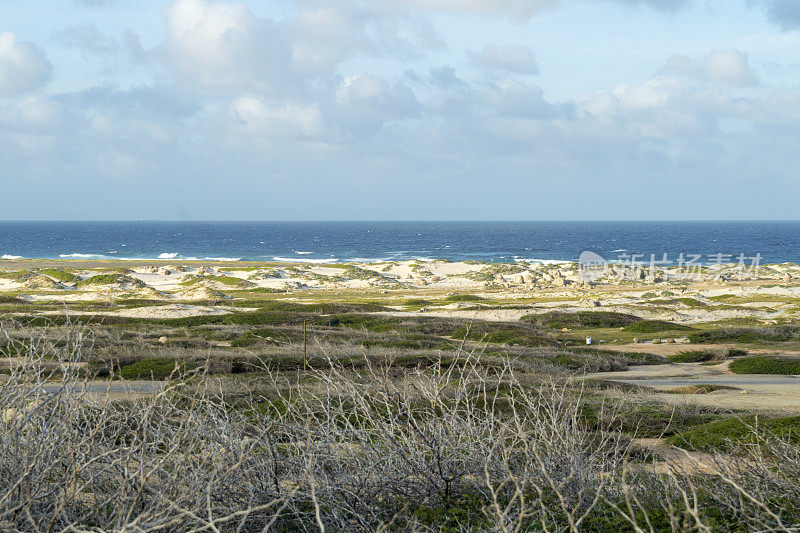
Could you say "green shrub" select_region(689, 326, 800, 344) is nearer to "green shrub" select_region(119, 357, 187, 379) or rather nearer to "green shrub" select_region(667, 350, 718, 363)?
"green shrub" select_region(667, 350, 718, 363)

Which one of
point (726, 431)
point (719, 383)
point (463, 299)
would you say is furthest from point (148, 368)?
point (463, 299)

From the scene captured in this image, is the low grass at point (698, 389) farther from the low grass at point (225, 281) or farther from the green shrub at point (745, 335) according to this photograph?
the low grass at point (225, 281)

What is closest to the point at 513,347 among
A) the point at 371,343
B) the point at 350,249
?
the point at 371,343

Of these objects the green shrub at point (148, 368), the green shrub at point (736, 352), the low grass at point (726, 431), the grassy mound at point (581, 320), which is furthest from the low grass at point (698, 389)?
the grassy mound at point (581, 320)

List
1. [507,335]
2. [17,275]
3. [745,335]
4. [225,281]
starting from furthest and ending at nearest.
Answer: [225,281] < [17,275] < [745,335] < [507,335]

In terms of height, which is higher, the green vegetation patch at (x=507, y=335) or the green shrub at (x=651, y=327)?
the green vegetation patch at (x=507, y=335)

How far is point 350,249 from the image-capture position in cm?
12862

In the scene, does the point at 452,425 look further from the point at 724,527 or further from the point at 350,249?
the point at 350,249

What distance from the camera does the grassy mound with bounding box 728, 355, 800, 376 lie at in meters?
19.3

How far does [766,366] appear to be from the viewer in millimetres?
19609

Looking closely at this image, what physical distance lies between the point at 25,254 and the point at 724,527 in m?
122

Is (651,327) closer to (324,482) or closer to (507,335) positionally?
(507,335)

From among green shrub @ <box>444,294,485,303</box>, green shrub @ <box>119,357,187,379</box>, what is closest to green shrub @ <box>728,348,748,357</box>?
green shrub @ <box>119,357,187,379</box>

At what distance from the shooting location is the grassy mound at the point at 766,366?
1931cm
